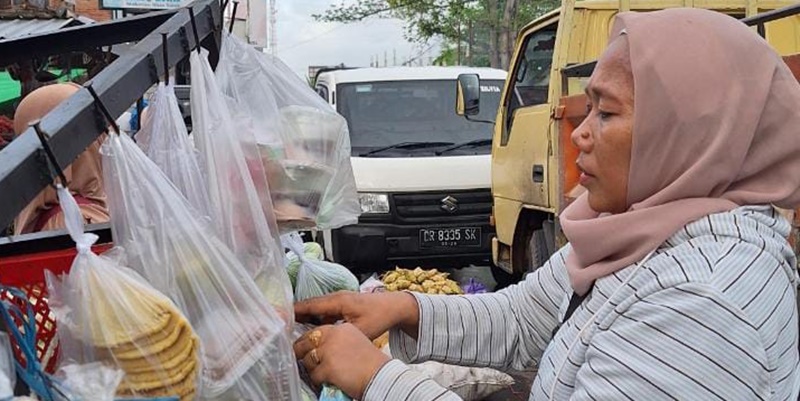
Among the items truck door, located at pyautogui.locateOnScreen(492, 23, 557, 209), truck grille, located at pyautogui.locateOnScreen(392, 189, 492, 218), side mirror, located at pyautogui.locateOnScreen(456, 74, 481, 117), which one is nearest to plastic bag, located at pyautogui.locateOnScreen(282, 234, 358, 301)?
truck door, located at pyautogui.locateOnScreen(492, 23, 557, 209)

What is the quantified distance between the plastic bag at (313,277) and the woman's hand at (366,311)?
0.07 m

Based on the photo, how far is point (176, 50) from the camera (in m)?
1.33

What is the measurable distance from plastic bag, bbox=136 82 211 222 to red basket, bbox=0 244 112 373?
0.71 feet

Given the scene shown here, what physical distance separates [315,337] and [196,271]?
29 cm

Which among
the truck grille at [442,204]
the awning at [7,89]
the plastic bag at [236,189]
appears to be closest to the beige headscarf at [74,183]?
the plastic bag at [236,189]

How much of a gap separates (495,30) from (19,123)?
13.1 metres

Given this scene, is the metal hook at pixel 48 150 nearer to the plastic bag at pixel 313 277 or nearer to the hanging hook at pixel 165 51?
the hanging hook at pixel 165 51

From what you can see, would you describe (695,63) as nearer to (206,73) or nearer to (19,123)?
(206,73)

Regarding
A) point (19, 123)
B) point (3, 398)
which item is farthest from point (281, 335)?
point (19, 123)

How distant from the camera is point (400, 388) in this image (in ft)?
4.51

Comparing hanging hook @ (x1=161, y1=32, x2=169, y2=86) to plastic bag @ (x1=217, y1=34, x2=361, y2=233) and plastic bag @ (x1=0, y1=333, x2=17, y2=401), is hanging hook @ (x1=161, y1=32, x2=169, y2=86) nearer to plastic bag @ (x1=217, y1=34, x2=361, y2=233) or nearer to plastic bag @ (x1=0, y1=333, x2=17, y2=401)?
plastic bag @ (x1=217, y1=34, x2=361, y2=233)

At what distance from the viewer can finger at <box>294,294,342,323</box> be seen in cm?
159

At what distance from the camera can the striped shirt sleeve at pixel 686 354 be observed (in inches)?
45.0

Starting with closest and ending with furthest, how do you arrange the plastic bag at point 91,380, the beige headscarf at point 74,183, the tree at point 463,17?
the plastic bag at point 91,380 → the beige headscarf at point 74,183 → the tree at point 463,17
